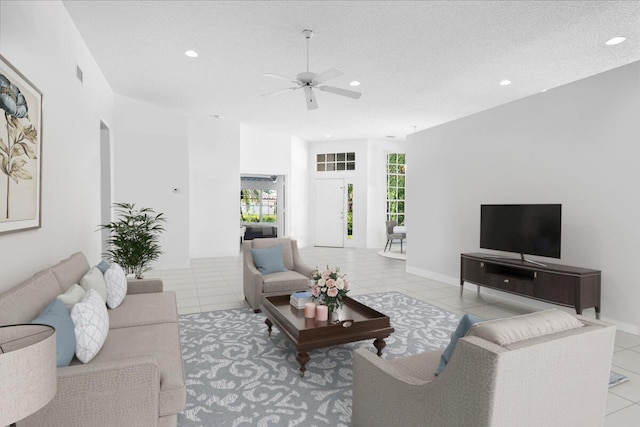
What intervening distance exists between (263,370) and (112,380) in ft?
4.59

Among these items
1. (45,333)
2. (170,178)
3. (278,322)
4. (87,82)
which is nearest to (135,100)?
(170,178)

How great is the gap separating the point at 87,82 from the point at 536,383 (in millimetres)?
5420

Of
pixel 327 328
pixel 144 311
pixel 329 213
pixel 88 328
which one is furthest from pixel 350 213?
pixel 88 328

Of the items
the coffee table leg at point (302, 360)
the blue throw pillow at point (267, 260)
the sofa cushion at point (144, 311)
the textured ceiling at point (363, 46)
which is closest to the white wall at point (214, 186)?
the textured ceiling at point (363, 46)

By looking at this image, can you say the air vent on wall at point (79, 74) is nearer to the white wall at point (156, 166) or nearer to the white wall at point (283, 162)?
the white wall at point (156, 166)

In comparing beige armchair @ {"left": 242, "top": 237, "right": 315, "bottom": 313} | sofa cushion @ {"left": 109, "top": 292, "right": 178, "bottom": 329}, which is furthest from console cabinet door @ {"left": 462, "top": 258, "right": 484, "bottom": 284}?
sofa cushion @ {"left": 109, "top": 292, "right": 178, "bottom": 329}

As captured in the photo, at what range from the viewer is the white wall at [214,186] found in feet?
27.5

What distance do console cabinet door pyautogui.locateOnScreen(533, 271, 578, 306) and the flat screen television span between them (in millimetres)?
278

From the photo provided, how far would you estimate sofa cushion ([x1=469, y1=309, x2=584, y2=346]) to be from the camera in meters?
1.35

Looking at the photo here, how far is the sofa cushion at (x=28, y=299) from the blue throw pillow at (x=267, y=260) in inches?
92.2

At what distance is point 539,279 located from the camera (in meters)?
4.10

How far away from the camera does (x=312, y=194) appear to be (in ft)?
36.3

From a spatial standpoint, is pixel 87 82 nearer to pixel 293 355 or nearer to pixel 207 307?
pixel 207 307

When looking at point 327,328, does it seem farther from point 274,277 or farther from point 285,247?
point 285,247
